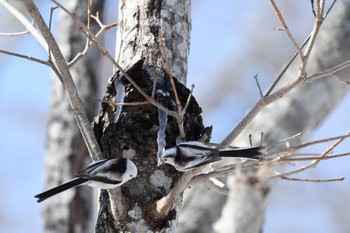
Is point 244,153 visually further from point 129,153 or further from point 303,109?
point 303,109

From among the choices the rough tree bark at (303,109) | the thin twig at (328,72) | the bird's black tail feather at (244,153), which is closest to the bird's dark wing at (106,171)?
the bird's black tail feather at (244,153)

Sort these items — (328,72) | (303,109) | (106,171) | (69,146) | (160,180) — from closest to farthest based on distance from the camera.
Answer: (328,72) < (106,171) < (160,180) < (303,109) < (69,146)

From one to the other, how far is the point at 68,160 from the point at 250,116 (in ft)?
7.66

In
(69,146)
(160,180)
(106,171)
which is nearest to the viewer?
(106,171)

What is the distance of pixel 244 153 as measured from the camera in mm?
2342

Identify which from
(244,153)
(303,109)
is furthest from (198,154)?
(303,109)

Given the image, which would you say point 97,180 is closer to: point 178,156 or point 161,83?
point 178,156

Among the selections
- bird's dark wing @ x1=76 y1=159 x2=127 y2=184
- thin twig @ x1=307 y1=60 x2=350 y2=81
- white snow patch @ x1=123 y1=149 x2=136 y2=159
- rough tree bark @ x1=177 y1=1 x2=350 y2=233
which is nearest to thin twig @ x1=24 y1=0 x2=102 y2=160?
bird's dark wing @ x1=76 y1=159 x2=127 y2=184

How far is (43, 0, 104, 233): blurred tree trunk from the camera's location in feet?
14.4

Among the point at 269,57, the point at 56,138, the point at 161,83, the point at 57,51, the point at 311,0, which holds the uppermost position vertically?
the point at 269,57

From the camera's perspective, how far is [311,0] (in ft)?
7.71

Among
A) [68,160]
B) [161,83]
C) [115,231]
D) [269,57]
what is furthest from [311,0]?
[269,57]

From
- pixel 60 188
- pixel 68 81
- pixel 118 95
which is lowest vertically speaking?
pixel 60 188

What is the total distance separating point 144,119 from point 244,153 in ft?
1.41
